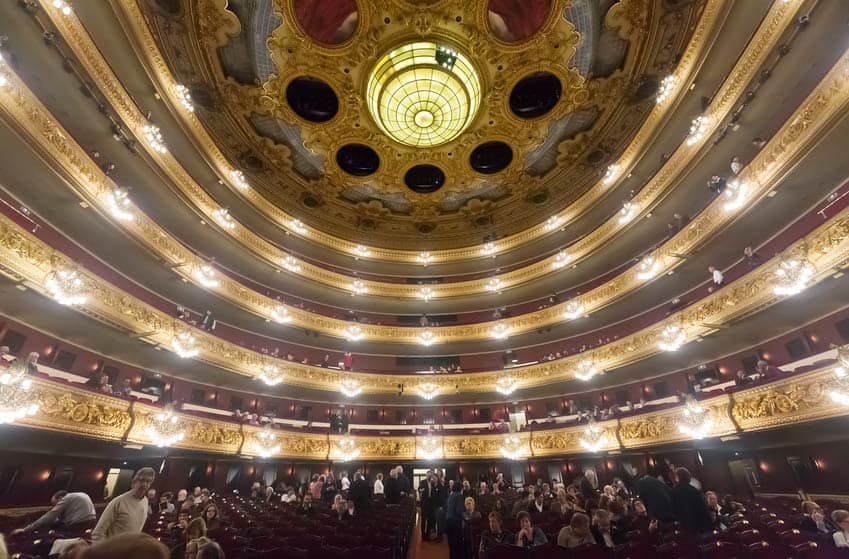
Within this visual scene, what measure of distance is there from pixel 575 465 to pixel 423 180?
1581 cm

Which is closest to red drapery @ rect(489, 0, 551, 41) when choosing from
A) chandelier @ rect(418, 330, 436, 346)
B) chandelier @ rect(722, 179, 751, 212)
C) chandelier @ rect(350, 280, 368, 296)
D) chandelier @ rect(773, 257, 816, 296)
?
chandelier @ rect(722, 179, 751, 212)

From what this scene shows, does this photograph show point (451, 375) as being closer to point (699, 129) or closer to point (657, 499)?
point (657, 499)

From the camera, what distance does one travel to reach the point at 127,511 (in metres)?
3.46

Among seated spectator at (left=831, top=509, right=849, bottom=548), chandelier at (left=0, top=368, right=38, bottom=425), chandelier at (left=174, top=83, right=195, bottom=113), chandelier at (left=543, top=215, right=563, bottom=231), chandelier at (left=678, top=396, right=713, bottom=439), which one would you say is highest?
chandelier at (left=543, top=215, right=563, bottom=231)

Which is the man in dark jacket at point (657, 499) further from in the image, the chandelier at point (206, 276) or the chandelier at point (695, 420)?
the chandelier at point (206, 276)

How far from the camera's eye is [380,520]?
21.2 feet

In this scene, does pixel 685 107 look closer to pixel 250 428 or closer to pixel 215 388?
pixel 250 428

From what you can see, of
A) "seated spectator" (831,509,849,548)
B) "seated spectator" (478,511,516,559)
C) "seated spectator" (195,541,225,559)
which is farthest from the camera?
"seated spectator" (478,511,516,559)

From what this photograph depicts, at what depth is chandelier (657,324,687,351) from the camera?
11523 millimetres

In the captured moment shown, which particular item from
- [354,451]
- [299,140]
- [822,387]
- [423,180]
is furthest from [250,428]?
[822,387]

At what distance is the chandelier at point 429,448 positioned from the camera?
53.9 feet

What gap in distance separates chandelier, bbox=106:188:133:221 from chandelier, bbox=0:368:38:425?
192 inches

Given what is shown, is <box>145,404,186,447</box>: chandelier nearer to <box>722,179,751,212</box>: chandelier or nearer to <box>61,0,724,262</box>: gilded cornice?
<box>61,0,724,262</box>: gilded cornice

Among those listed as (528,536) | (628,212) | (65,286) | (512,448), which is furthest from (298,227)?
(528,536)
